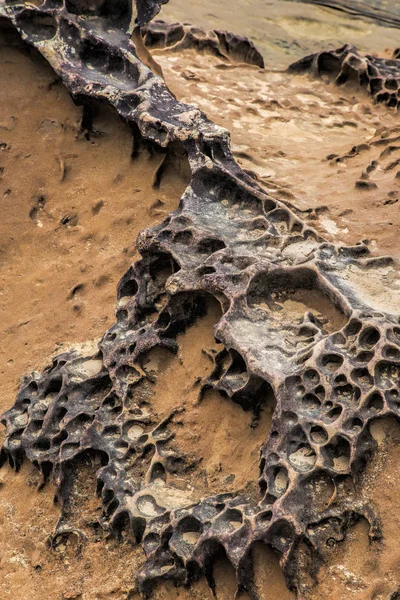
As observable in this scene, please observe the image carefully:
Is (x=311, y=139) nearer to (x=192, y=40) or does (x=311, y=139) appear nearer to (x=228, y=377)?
(x=192, y=40)

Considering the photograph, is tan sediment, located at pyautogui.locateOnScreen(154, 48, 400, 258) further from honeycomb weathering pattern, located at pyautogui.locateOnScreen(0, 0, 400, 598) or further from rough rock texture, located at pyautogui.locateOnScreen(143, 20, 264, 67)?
honeycomb weathering pattern, located at pyautogui.locateOnScreen(0, 0, 400, 598)

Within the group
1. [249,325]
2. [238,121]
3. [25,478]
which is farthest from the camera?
[238,121]

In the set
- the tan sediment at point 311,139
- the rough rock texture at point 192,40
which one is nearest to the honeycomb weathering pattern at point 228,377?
the tan sediment at point 311,139

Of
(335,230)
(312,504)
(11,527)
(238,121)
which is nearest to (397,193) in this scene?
(335,230)

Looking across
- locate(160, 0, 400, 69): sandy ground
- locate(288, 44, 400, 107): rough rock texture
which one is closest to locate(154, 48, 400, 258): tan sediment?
locate(288, 44, 400, 107): rough rock texture

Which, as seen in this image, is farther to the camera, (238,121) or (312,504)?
(238,121)

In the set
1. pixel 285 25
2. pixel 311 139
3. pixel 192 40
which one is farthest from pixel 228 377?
pixel 285 25

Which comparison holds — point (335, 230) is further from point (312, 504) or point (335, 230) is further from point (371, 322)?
point (312, 504)
